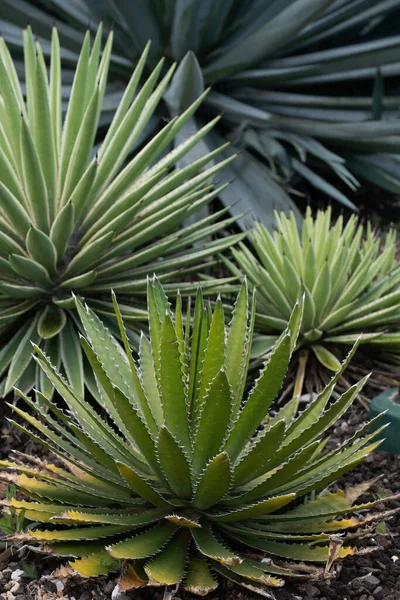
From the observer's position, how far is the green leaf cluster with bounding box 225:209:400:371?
2908 millimetres

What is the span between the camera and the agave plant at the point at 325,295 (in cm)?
291

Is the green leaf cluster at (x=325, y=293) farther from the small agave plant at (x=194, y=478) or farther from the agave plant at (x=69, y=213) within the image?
the small agave plant at (x=194, y=478)

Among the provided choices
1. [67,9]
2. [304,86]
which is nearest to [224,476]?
[67,9]

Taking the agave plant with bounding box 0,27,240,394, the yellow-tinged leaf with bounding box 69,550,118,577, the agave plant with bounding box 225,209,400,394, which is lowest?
the agave plant with bounding box 225,209,400,394

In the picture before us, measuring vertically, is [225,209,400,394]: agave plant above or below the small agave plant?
below

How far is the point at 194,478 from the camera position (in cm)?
184

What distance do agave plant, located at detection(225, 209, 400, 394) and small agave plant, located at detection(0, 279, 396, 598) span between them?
0.91 meters

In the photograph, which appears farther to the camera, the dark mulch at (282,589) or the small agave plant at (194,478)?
the dark mulch at (282,589)

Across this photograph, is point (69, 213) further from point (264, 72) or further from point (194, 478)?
point (264, 72)

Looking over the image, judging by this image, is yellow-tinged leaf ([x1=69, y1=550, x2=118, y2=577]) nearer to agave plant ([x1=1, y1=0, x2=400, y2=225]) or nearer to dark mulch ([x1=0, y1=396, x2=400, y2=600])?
dark mulch ([x1=0, y1=396, x2=400, y2=600])

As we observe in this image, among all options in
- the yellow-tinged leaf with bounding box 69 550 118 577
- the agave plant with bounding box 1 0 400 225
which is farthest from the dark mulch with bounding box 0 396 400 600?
the agave plant with bounding box 1 0 400 225

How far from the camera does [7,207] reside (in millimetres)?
2537

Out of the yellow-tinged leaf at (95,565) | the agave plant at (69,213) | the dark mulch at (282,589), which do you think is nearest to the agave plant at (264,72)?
the agave plant at (69,213)

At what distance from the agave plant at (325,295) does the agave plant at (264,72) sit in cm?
92
